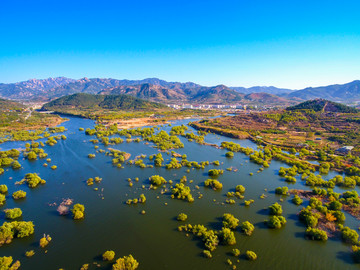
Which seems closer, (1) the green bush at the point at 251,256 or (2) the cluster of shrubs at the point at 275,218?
(1) the green bush at the point at 251,256

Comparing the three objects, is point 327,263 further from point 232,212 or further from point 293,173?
point 293,173

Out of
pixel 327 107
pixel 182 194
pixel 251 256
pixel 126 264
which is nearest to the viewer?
pixel 126 264

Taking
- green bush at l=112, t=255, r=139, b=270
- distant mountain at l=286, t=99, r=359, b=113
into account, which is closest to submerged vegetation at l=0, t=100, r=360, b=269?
green bush at l=112, t=255, r=139, b=270

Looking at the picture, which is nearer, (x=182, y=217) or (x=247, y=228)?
(x=247, y=228)

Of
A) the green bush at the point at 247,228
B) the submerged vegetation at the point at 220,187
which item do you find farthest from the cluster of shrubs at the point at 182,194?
the green bush at the point at 247,228

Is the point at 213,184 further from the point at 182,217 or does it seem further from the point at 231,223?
the point at 182,217

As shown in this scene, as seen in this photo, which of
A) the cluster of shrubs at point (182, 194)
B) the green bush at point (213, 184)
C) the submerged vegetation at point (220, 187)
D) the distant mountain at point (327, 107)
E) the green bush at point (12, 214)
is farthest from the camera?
the distant mountain at point (327, 107)

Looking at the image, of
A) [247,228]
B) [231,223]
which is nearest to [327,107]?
[247,228]

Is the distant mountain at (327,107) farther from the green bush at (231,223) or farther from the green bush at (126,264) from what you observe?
the green bush at (126,264)
